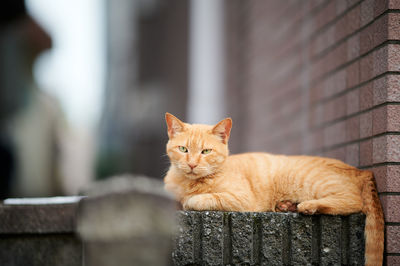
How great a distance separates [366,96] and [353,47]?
0.41 metres

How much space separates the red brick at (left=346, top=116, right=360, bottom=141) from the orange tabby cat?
0.74 feet

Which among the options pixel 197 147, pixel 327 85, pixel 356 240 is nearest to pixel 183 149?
pixel 197 147

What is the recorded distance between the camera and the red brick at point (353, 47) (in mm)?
2762

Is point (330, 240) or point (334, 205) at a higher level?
point (334, 205)

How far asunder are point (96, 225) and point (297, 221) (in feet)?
4.77

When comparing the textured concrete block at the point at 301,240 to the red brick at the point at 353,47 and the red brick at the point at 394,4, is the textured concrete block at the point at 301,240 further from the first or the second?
the red brick at the point at 394,4

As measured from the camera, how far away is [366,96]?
2.63 m

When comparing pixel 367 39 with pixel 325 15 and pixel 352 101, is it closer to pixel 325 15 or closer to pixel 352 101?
pixel 352 101

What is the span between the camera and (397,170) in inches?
92.0

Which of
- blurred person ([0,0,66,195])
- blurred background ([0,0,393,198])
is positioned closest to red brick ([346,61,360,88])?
blurred background ([0,0,393,198])

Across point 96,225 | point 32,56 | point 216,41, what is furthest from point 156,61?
point 96,225

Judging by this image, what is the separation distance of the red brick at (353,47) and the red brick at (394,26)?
367mm

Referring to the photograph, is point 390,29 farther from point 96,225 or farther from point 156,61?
point 156,61

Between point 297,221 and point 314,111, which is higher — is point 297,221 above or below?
below
